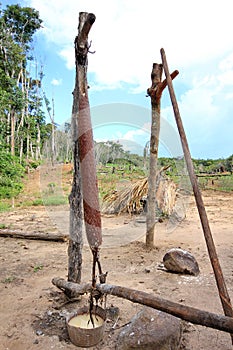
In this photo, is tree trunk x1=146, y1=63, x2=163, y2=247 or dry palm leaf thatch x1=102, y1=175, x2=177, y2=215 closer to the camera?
tree trunk x1=146, y1=63, x2=163, y2=247

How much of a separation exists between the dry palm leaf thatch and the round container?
5.02 metres

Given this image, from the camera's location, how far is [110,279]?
326 centimetres

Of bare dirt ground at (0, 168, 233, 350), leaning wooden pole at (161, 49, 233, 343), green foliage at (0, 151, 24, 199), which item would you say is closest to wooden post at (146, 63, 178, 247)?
bare dirt ground at (0, 168, 233, 350)

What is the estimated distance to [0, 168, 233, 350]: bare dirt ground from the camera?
7.09 feet

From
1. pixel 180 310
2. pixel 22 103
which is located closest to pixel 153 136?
pixel 180 310

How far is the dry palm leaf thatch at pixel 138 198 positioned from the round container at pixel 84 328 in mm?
A: 5019

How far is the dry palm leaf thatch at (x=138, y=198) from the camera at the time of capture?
7060mm

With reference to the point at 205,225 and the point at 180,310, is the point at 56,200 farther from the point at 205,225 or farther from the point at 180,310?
the point at 180,310

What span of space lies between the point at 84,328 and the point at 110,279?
4.44ft

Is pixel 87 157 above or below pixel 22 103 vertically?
below

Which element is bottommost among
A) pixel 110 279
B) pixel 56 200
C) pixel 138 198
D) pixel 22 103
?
pixel 110 279

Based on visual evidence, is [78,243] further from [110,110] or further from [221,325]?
[110,110]

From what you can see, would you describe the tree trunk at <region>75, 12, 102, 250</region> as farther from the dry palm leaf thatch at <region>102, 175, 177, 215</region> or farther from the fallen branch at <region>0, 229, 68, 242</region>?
the dry palm leaf thatch at <region>102, 175, 177, 215</region>

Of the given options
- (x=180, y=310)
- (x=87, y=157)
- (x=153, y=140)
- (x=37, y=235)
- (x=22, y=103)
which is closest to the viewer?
(x=180, y=310)
